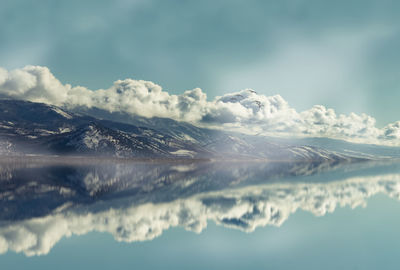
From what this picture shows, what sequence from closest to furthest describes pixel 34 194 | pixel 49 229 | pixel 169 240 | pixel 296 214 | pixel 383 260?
pixel 383 260, pixel 169 240, pixel 49 229, pixel 296 214, pixel 34 194

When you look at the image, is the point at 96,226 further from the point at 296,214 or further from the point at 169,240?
the point at 296,214

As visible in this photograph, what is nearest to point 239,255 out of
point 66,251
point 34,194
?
point 66,251

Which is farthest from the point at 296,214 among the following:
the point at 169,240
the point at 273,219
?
the point at 169,240

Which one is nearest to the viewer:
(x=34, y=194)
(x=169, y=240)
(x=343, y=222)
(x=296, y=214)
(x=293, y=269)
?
(x=293, y=269)

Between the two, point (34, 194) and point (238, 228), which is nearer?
point (238, 228)

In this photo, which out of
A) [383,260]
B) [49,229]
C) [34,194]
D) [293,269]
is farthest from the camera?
[34,194]

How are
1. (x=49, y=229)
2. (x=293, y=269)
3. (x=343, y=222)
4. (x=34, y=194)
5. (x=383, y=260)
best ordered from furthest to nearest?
(x=34, y=194) → (x=343, y=222) → (x=49, y=229) → (x=383, y=260) → (x=293, y=269)

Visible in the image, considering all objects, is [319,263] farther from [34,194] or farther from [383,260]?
[34,194]

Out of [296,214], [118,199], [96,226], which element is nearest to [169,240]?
[96,226]

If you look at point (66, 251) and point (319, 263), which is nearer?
point (319, 263)
